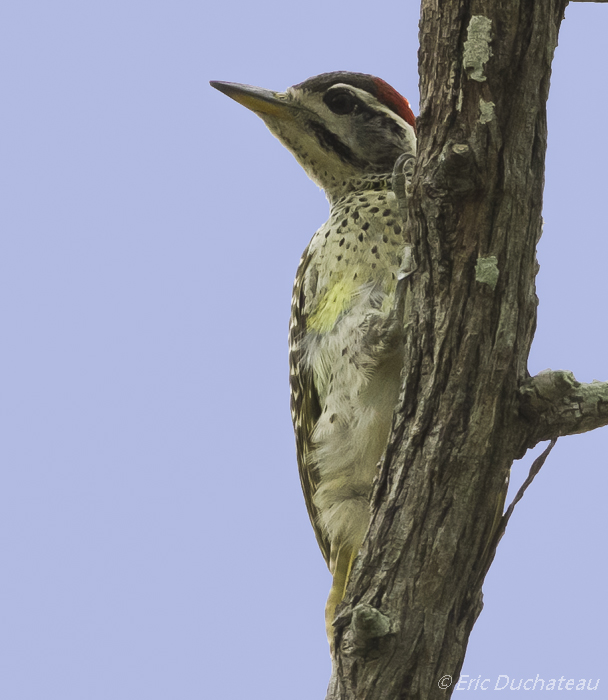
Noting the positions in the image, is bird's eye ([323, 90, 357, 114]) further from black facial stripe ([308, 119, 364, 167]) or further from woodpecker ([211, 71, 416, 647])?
black facial stripe ([308, 119, 364, 167])

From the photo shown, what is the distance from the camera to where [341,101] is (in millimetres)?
4656

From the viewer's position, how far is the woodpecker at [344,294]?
3926 millimetres

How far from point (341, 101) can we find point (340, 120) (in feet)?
0.32

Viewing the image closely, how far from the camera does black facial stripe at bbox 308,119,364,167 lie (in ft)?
15.4

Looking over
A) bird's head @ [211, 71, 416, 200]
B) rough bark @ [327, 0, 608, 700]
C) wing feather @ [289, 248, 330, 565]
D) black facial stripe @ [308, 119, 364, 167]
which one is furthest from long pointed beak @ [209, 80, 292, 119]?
rough bark @ [327, 0, 608, 700]

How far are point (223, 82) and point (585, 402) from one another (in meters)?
2.65

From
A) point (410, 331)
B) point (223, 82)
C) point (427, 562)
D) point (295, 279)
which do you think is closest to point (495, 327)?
point (410, 331)

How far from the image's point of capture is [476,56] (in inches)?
111

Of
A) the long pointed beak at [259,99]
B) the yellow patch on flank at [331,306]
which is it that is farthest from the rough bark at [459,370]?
the long pointed beak at [259,99]

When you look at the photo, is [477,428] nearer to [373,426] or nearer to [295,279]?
[373,426]

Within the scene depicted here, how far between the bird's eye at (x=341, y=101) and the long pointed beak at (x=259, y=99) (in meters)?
0.22

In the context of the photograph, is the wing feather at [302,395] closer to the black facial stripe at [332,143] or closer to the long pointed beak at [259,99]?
the black facial stripe at [332,143]

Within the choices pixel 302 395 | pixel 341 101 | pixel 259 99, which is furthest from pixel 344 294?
pixel 259 99

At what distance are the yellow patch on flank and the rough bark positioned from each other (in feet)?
2.75
